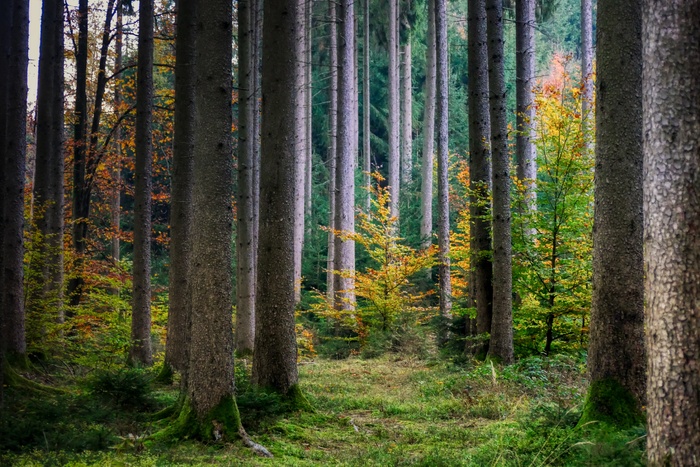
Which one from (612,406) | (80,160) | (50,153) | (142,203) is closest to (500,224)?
(612,406)

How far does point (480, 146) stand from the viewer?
13750mm

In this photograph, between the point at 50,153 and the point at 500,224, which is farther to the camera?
the point at 50,153

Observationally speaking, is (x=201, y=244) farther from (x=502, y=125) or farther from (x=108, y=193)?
(x=108, y=193)

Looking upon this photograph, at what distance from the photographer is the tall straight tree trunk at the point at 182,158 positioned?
11430 millimetres

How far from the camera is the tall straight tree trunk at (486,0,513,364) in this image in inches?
485

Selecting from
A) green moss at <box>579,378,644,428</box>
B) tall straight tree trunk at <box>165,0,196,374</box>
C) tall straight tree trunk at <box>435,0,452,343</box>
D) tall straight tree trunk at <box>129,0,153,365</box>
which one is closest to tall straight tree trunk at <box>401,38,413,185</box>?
tall straight tree trunk at <box>435,0,452,343</box>

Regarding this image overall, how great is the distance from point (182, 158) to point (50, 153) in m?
5.08

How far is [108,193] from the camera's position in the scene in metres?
25.5

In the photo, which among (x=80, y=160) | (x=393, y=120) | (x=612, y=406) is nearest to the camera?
(x=612, y=406)

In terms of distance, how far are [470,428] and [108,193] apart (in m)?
20.2

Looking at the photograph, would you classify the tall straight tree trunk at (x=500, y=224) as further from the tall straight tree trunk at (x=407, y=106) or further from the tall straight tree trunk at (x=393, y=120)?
the tall straight tree trunk at (x=407, y=106)

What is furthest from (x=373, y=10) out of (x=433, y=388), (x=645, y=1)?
(x=645, y=1)

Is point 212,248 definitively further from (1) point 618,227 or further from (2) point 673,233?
(2) point 673,233

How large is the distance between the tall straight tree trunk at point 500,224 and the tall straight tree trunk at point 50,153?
9084mm
